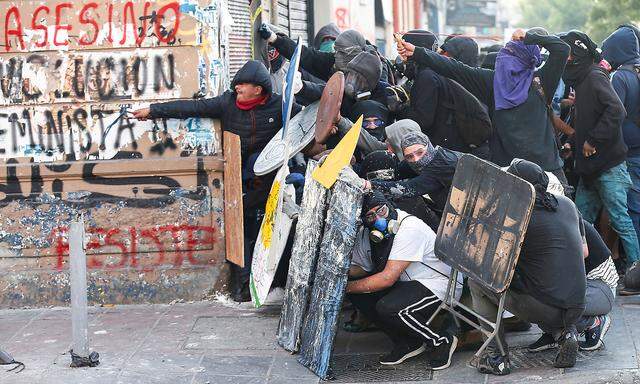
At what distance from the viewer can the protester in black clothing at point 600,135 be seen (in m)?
7.89

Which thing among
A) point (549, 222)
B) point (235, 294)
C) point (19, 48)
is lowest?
point (235, 294)

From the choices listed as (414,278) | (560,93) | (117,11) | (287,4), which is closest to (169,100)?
(117,11)

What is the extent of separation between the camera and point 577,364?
624 cm

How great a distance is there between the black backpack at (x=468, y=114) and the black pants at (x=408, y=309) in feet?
6.15

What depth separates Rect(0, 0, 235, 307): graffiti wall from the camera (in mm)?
7719

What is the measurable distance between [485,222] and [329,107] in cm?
158

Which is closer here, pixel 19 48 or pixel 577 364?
pixel 577 364

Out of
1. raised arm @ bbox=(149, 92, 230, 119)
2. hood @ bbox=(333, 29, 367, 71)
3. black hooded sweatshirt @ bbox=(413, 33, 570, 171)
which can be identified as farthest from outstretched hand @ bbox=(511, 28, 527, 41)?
raised arm @ bbox=(149, 92, 230, 119)

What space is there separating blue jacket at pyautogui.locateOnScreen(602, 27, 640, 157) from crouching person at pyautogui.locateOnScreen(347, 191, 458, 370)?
2587 mm

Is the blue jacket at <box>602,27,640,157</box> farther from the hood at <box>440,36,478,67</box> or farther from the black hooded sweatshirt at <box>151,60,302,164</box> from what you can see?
the black hooded sweatshirt at <box>151,60,302,164</box>

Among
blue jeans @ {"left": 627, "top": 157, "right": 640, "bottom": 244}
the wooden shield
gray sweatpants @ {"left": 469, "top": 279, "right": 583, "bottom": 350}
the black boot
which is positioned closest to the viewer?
the wooden shield

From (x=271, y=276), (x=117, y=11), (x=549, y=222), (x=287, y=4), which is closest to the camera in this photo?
(x=549, y=222)

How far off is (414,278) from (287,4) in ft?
21.8

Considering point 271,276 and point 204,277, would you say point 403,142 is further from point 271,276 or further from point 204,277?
point 204,277
